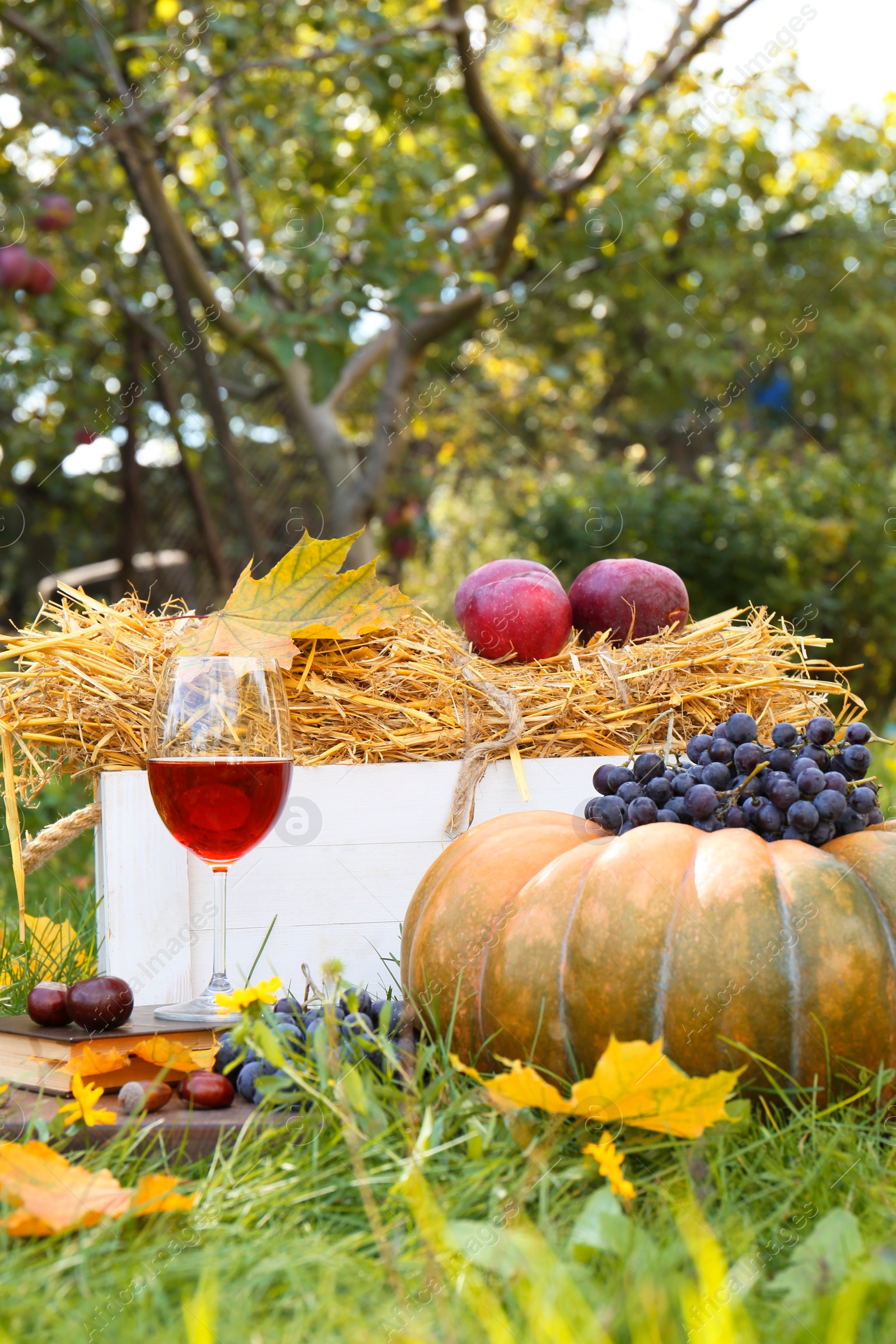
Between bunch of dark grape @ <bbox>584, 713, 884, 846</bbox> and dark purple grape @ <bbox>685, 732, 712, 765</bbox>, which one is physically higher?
dark purple grape @ <bbox>685, 732, 712, 765</bbox>

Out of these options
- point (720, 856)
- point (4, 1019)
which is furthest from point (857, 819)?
point (4, 1019)

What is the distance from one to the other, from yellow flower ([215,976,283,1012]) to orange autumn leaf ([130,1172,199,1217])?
0.28 metres

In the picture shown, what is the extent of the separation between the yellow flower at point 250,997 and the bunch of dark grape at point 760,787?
54cm

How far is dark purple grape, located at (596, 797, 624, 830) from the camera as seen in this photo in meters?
1.72

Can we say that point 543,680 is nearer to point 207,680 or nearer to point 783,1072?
point 207,680

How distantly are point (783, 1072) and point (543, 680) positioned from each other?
3.29 ft

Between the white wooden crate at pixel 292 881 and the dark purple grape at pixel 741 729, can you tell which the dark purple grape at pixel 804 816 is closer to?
the dark purple grape at pixel 741 729

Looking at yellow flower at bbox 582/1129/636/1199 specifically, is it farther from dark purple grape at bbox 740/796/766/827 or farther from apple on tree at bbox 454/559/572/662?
apple on tree at bbox 454/559/572/662

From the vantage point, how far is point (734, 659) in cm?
229

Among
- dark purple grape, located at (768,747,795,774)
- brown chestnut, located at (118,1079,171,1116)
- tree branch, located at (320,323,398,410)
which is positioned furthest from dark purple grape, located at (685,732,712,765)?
tree branch, located at (320,323,398,410)

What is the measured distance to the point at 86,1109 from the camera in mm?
1355

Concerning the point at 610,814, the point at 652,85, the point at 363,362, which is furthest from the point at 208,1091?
the point at 652,85

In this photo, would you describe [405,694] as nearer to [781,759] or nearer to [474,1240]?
[781,759]

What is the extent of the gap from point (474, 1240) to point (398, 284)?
436cm
